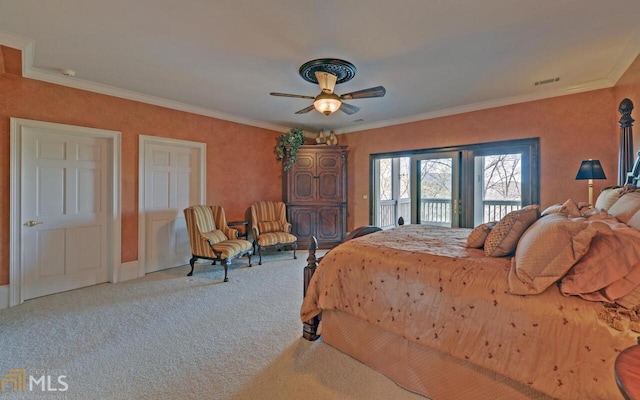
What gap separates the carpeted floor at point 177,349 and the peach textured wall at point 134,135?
1.12m

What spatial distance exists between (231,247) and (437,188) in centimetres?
396

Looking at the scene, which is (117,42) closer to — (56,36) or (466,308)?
(56,36)

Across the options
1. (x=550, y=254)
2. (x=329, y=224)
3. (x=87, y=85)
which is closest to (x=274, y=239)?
(x=329, y=224)

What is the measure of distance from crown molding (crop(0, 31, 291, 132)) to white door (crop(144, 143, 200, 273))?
0.66m

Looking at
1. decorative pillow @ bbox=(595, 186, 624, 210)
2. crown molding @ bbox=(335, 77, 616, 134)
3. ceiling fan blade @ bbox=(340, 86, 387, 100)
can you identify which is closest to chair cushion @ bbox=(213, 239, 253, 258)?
ceiling fan blade @ bbox=(340, 86, 387, 100)

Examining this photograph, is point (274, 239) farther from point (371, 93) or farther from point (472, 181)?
point (472, 181)

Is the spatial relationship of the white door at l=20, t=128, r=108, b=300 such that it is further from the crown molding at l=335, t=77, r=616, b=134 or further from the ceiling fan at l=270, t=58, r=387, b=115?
the crown molding at l=335, t=77, r=616, b=134

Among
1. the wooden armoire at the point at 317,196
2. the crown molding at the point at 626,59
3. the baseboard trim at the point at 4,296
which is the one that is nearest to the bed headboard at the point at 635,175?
the crown molding at the point at 626,59

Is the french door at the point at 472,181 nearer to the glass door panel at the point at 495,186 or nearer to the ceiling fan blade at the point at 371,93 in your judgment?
the glass door panel at the point at 495,186

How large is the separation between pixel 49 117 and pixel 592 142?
7016mm

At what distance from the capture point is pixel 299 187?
19.7ft

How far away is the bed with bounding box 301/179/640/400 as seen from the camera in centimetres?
126

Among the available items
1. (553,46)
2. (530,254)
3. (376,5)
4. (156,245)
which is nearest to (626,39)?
(553,46)

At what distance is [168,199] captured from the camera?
4.55 meters
